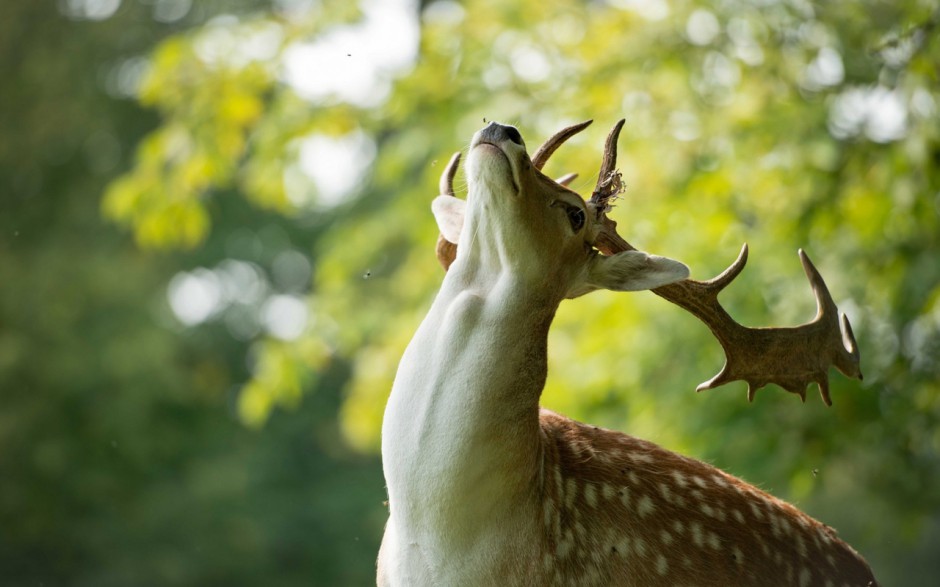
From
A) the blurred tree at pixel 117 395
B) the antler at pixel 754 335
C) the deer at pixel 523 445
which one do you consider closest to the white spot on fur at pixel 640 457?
the deer at pixel 523 445

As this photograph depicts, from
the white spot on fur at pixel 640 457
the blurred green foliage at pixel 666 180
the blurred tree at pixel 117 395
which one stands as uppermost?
the blurred tree at pixel 117 395

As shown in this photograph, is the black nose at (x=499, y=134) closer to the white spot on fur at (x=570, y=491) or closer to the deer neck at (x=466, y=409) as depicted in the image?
the deer neck at (x=466, y=409)

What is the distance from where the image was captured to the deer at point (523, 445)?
10.8 feet

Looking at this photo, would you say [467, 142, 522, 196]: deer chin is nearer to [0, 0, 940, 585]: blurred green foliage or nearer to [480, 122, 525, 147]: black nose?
[480, 122, 525, 147]: black nose

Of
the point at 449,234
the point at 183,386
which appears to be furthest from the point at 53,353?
the point at 449,234

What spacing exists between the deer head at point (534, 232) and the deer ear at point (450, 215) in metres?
0.14

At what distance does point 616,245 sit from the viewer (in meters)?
3.64

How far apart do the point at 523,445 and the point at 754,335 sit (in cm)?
90

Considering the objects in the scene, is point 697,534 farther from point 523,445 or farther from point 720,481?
point 523,445

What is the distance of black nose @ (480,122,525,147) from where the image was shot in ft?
10.9

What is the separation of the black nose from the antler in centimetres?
33

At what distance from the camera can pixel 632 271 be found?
3498 millimetres

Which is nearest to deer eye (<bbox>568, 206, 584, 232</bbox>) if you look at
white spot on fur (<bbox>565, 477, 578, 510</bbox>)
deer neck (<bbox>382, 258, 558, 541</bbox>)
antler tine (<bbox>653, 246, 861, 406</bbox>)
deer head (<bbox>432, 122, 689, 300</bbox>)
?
deer head (<bbox>432, 122, 689, 300</bbox>)

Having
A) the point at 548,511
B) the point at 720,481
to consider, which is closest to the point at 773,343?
the point at 720,481
